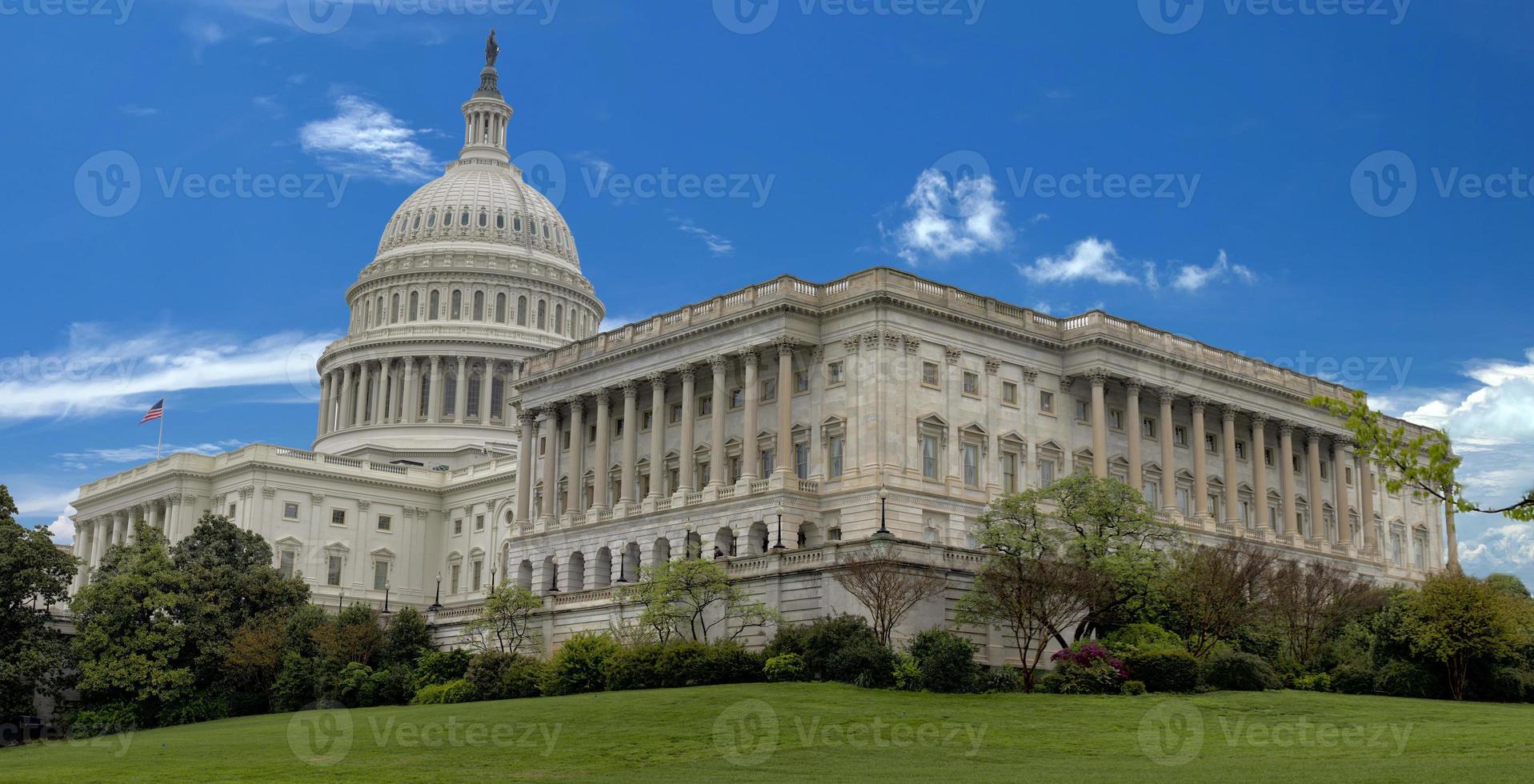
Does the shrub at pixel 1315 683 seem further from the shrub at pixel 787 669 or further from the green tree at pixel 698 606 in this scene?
the green tree at pixel 698 606

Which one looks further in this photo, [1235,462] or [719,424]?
[1235,462]

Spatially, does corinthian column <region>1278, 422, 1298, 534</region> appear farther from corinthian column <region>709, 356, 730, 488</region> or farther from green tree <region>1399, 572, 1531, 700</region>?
green tree <region>1399, 572, 1531, 700</region>

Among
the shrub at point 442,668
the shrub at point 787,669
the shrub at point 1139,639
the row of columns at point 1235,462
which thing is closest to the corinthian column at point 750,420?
the shrub at point 442,668

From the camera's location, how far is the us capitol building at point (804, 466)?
77.8 meters

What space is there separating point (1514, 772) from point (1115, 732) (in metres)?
13.3

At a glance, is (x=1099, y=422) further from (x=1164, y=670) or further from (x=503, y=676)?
(x=503, y=676)

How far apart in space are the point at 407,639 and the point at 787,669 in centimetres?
2353

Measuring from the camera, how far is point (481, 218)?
502 ft

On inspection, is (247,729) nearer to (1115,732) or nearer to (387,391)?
(1115,732)

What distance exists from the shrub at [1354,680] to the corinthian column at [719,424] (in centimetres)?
3299

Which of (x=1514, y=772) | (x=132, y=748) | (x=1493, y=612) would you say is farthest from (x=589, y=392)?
(x=1514, y=772)

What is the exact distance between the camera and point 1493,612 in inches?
2259

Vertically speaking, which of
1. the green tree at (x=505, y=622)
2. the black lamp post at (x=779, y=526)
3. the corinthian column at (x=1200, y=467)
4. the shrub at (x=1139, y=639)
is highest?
the corinthian column at (x=1200, y=467)

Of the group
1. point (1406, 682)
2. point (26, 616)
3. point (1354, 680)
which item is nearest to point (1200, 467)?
point (1354, 680)
